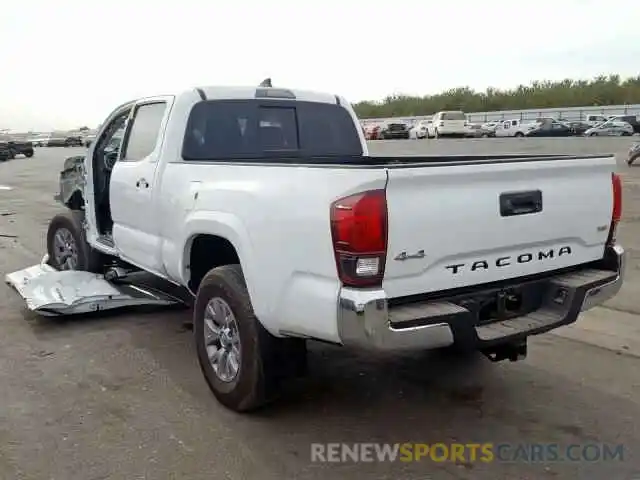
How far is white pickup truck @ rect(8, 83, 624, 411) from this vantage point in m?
3.23

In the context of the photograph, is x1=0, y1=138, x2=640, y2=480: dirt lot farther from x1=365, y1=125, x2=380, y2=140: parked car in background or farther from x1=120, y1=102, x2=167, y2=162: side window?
x1=365, y1=125, x2=380, y2=140: parked car in background

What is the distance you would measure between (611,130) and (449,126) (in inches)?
429

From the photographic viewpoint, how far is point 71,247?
7277 millimetres

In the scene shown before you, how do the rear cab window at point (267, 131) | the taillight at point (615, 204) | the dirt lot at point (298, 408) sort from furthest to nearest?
the rear cab window at point (267, 131) < the taillight at point (615, 204) < the dirt lot at point (298, 408)

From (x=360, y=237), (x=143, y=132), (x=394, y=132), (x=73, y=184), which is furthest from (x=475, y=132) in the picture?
(x=360, y=237)

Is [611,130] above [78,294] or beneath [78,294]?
beneath

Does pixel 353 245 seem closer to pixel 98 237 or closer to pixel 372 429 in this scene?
pixel 372 429

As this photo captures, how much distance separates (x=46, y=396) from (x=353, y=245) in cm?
250

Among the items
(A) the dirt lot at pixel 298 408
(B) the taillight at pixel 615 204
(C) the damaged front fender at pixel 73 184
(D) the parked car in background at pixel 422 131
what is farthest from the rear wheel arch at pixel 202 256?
(D) the parked car in background at pixel 422 131

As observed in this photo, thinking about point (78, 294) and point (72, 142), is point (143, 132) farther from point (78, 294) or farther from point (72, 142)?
point (72, 142)

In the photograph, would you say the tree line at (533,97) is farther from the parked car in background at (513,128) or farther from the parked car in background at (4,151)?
the parked car in background at (4,151)

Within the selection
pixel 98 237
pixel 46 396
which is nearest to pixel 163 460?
pixel 46 396

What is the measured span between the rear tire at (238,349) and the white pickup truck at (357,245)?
0.01 meters

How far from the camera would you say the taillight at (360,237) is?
3.17 metres
